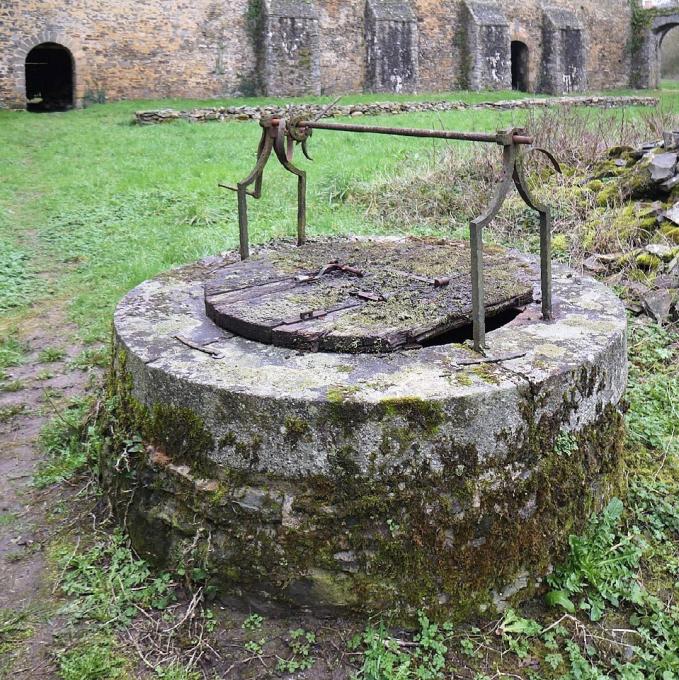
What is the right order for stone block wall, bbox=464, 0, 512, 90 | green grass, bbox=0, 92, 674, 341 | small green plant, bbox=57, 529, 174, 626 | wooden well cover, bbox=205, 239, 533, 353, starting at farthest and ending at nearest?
stone block wall, bbox=464, 0, 512, 90 → green grass, bbox=0, 92, 674, 341 → wooden well cover, bbox=205, 239, 533, 353 → small green plant, bbox=57, 529, 174, 626

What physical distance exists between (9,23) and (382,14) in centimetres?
989

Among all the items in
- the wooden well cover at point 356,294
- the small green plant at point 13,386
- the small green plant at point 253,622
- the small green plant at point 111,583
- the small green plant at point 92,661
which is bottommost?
the small green plant at point 92,661

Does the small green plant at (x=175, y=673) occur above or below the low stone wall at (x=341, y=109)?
below

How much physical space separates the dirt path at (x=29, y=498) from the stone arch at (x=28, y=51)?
12556mm

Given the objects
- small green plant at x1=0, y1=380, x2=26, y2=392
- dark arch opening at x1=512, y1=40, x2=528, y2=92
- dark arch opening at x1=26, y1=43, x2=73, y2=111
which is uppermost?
dark arch opening at x1=512, y1=40, x2=528, y2=92

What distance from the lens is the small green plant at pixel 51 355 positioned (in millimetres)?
4918

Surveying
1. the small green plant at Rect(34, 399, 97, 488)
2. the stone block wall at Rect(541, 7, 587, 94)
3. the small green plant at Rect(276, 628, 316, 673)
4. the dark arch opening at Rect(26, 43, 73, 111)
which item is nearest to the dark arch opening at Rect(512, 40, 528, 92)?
the stone block wall at Rect(541, 7, 587, 94)

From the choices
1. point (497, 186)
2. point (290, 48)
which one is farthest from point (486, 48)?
point (497, 186)

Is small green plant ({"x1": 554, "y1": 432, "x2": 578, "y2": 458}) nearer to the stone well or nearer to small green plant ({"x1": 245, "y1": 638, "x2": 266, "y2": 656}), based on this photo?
the stone well

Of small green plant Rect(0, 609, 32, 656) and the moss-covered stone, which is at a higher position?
the moss-covered stone

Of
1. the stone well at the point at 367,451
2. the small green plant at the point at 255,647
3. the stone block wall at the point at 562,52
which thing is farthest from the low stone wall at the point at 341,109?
the small green plant at the point at 255,647

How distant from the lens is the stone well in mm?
2432

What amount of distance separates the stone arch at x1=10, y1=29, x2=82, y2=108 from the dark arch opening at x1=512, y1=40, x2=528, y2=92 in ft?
48.9

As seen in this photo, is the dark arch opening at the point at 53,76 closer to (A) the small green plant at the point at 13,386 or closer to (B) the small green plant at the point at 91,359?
(B) the small green plant at the point at 91,359
